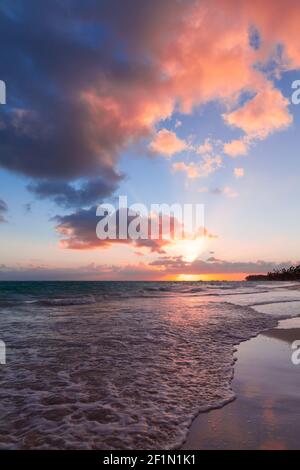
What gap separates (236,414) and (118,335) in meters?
7.54

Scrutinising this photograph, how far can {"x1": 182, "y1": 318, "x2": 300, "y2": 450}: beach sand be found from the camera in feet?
13.6

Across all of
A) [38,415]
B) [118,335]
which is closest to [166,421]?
[38,415]

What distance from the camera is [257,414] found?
4.90 meters

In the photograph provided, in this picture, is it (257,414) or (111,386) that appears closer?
(257,414)

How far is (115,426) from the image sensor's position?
15.9 ft

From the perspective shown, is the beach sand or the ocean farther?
the ocean

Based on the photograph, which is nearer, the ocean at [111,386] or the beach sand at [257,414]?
the beach sand at [257,414]

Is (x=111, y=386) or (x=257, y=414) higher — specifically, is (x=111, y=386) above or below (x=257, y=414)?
below

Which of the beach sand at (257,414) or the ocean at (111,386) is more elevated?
the beach sand at (257,414)

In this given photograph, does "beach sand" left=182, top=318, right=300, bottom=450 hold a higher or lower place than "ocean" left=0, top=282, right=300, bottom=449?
higher

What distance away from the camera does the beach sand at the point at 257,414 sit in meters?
4.15
